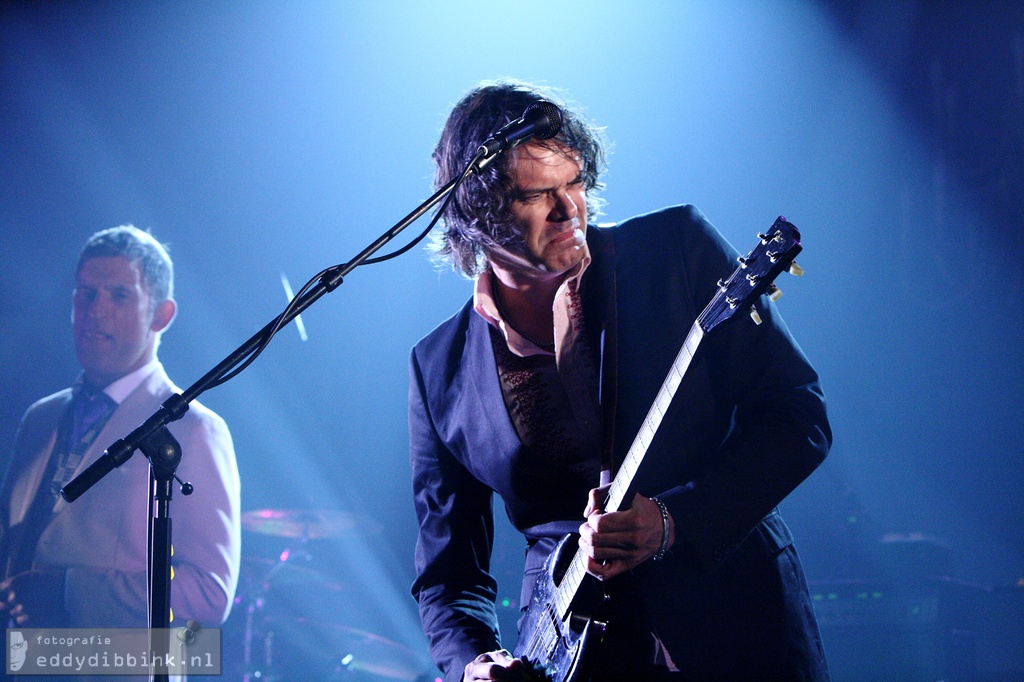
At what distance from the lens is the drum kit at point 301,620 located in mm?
4273

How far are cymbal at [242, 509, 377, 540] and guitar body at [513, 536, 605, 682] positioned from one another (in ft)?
10.0

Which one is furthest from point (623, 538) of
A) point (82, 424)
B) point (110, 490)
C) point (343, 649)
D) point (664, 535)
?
point (343, 649)

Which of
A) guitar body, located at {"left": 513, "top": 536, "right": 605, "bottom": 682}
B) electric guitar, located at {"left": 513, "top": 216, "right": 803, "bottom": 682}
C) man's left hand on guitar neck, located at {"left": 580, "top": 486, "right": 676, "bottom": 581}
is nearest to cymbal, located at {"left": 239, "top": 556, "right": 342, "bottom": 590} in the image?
guitar body, located at {"left": 513, "top": 536, "right": 605, "bottom": 682}

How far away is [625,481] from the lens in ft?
4.85

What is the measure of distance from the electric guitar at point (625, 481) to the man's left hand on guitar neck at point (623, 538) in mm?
37

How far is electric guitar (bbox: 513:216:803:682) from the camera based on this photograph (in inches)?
52.9

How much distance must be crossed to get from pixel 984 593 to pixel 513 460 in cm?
367

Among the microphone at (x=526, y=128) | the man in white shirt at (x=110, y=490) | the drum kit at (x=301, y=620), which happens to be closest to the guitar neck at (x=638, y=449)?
the microphone at (x=526, y=128)

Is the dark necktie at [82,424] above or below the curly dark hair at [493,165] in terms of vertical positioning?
below

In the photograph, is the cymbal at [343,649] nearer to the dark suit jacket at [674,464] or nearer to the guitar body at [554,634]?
the dark suit jacket at [674,464]

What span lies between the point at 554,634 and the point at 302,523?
331cm

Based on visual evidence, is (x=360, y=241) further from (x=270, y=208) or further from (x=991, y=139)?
(x=991, y=139)

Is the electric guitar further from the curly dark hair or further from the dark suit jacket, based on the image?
the curly dark hair

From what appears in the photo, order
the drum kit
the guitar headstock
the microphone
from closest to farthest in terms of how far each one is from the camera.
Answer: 1. the guitar headstock
2. the microphone
3. the drum kit
